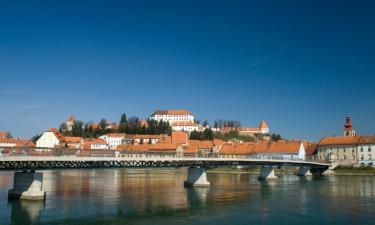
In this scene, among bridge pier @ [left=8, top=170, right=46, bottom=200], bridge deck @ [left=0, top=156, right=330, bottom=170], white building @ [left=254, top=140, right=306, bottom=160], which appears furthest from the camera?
white building @ [left=254, top=140, right=306, bottom=160]

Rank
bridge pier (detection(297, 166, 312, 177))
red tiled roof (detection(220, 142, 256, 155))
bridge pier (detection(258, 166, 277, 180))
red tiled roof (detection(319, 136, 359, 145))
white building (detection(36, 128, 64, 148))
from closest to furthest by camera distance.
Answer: bridge pier (detection(258, 166, 277, 180))
bridge pier (detection(297, 166, 312, 177))
red tiled roof (detection(319, 136, 359, 145))
red tiled roof (detection(220, 142, 256, 155))
white building (detection(36, 128, 64, 148))

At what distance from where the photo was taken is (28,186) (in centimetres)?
4750

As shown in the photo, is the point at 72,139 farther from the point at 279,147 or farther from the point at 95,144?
the point at 279,147

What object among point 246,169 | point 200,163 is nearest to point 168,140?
point 246,169

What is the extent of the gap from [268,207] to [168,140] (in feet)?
471

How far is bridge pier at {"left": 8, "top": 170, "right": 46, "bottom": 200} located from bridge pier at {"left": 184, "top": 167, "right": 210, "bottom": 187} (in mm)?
30456

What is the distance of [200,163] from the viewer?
7250cm

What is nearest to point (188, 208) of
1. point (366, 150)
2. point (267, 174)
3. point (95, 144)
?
point (267, 174)

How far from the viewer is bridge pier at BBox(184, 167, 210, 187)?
72188 millimetres

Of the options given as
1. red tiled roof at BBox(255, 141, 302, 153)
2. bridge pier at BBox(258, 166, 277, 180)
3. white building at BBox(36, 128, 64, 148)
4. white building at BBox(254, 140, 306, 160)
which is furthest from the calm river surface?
white building at BBox(36, 128, 64, 148)

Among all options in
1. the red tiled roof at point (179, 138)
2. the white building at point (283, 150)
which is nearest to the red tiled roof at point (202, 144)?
the red tiled roof at point (179, 138)

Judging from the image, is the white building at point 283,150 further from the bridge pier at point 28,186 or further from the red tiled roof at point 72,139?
the bridge pier at point 28,186

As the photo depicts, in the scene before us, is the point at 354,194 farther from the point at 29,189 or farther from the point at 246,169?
the point at 246,169

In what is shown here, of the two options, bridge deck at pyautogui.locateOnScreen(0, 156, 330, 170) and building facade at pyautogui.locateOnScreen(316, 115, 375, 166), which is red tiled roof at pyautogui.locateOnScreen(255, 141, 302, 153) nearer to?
building facade at pyautogui.locateOnScreen(316, 115, 375, 166)
